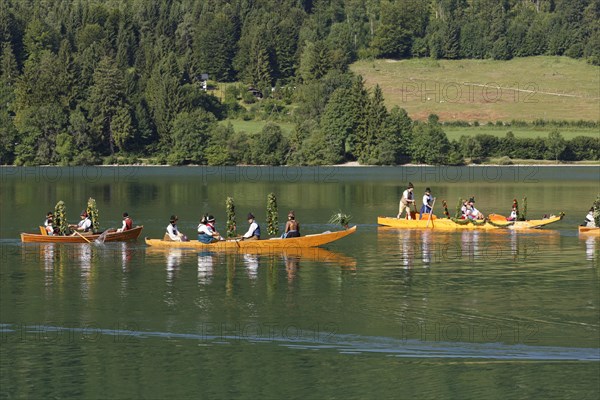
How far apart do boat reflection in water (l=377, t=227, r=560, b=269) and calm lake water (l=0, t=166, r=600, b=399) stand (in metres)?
0.15

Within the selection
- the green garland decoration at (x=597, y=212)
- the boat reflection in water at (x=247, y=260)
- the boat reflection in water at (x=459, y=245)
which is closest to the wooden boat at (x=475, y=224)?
the boat reflection in water at (x=459, y=245)

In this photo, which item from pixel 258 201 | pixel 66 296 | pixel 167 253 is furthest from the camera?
pixel 258 201

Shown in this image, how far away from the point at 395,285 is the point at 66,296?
1464cm

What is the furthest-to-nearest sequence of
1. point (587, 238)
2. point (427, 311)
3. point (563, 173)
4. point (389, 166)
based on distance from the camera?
point (389, 166)
point (563, 173)
point (587, 238)
point (427, 311)

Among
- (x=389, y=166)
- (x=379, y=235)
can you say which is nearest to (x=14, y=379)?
(x=379, y=235)

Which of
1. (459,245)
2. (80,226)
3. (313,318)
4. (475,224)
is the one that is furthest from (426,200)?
(313,318)

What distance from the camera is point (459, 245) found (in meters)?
66.5

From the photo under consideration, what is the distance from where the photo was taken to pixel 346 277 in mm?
53000

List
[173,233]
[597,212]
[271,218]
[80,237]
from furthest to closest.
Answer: [597,212] < [271,218] < [80,237] < [173,233]

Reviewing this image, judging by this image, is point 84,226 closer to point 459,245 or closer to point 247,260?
point 247,260

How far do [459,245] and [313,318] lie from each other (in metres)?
25.6

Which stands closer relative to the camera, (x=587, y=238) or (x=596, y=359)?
(x=596, y=359)

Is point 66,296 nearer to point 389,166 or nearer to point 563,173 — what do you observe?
point 563,173

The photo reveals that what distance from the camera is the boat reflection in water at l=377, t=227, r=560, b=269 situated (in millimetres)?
59991
